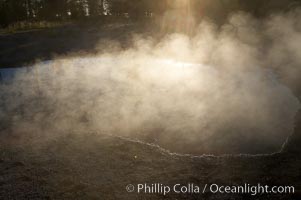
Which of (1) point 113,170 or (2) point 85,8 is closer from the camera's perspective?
(1) point 113,170

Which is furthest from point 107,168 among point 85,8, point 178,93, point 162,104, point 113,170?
point 85,8

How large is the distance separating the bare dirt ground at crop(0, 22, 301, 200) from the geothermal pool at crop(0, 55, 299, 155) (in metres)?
0.33

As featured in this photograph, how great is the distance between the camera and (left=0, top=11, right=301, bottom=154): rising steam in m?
6.56

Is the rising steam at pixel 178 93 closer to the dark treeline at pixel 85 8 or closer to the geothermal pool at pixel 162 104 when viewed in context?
the geothermal pool at pixel 162 104

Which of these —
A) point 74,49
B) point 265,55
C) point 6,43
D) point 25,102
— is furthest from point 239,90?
point 6,43

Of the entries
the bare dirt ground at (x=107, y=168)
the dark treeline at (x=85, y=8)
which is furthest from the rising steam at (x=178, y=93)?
the dark treeline at (x=85, y=8)

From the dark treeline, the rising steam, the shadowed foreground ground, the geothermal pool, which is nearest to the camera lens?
the shadowed foreground ground

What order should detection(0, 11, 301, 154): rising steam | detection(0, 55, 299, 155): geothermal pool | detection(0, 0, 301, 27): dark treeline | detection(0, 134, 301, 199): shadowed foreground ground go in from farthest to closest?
detection(0, 0, 301, 27): dark treeline, detection(0, 11, 301, 154): rising steam, detection(0, 55, 299, 155): geothermal pool, detection(0, 134, 301, 199): shadowed foreground ground

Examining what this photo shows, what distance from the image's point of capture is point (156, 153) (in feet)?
19.3

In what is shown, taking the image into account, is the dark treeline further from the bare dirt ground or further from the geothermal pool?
the bare dirt ground

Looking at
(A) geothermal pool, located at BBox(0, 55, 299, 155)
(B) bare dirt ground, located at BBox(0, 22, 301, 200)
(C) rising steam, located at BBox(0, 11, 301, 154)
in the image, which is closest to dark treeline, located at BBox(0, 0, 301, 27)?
(C) rising steam, located at BBox(0, 11, 301, 154)

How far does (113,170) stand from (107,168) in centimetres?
13

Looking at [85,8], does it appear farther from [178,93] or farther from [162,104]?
[162,104]

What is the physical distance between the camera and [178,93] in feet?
27.7
